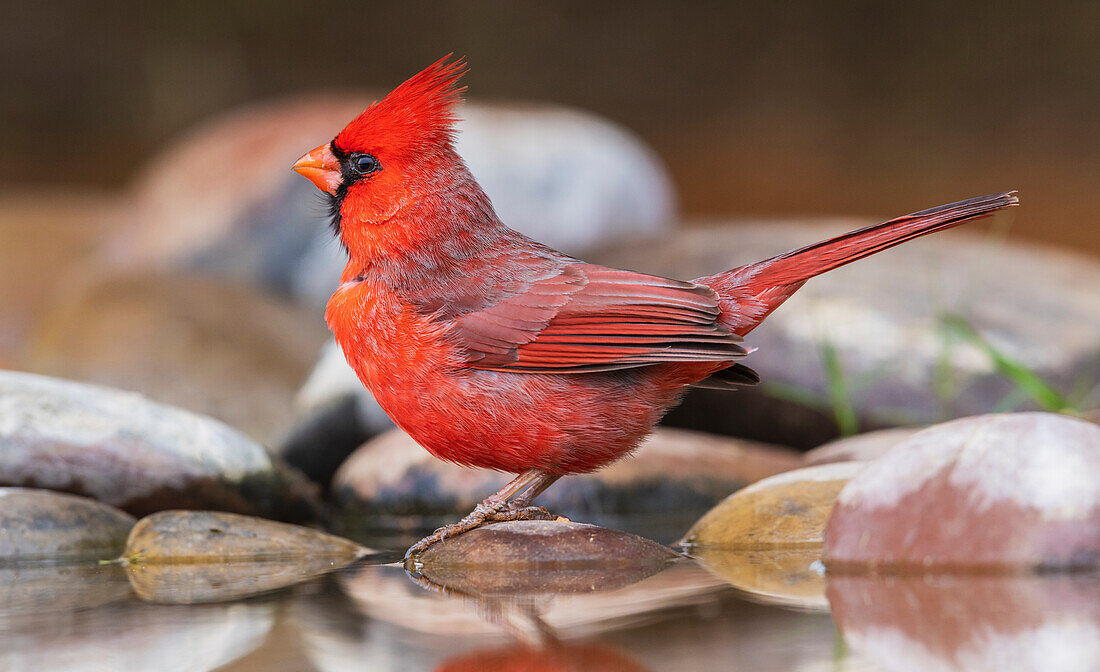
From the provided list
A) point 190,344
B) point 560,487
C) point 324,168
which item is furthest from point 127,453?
point 190,344

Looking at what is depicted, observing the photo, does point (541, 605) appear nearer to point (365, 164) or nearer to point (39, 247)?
point (365, 164)

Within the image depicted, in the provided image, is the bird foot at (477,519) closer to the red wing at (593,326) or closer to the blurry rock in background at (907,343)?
the red wing at (593,326)

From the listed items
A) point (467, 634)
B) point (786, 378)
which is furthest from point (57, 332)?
point (467, 634)

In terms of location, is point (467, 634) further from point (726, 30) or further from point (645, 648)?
point (726, 30)

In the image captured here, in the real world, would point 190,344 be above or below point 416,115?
below

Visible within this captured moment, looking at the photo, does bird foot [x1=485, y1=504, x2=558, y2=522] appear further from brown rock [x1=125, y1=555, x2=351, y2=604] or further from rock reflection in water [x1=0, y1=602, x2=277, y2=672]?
rock reflection in water [x1=0, y1=602, x2=277, y2=672]

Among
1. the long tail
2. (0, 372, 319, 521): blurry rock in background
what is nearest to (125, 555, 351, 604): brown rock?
(0, 372, 319, 521): blurry rock in background

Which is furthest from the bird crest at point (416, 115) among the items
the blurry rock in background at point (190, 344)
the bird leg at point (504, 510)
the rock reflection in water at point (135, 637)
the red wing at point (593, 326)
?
the blurry rock in background at point (190, 344)
